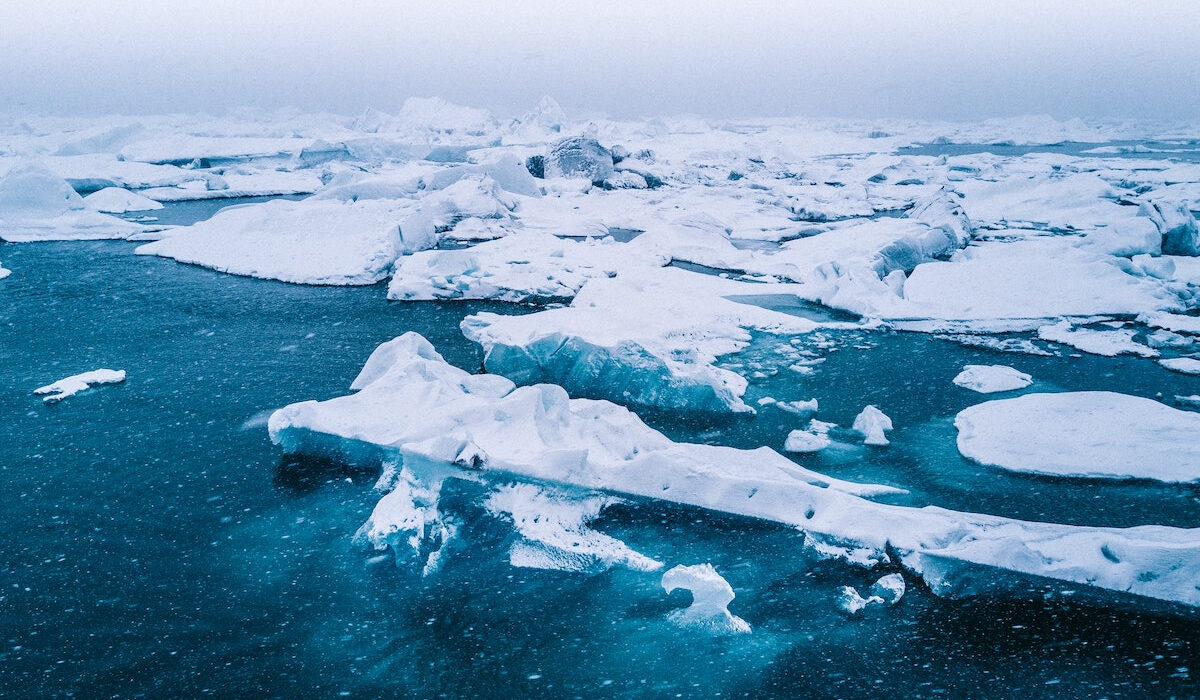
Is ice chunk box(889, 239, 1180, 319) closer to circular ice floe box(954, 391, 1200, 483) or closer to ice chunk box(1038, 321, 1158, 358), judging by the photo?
ice chunk box(1038, 321, 1158, 358)

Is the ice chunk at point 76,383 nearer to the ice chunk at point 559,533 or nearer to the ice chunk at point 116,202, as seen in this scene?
the ice chunk at point 559,533

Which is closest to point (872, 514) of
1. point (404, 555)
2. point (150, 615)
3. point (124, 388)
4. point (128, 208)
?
point (404, 555)

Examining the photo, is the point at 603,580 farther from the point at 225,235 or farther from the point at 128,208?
the point at 128,208

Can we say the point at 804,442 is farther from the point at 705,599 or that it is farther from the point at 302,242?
the point at 302,242

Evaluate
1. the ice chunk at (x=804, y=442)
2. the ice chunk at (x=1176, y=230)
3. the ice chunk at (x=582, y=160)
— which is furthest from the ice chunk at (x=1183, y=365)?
the ice chunk at (x=582, y=160)

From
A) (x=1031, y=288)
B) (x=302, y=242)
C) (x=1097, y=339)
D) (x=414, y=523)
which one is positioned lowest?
(x=414, y=523)

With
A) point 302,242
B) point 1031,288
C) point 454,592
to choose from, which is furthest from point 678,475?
point 302,242
